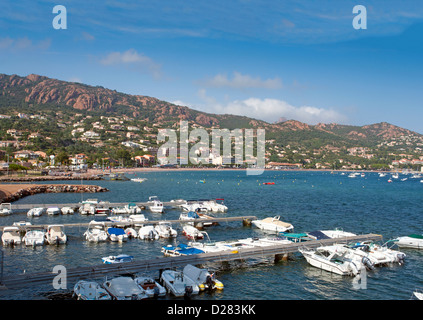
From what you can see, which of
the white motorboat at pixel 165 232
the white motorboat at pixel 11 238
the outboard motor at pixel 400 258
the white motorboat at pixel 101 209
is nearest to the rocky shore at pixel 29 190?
the white motorboat at pixel 101 209

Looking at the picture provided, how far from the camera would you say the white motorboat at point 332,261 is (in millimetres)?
18312

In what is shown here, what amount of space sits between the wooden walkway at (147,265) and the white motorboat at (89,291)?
852 mm

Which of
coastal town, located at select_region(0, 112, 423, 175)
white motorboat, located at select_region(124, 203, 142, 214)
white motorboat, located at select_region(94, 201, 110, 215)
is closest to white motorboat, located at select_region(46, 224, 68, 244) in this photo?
white motorboat, located at select_region(94, 201, 110, 215)

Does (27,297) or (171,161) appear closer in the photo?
(27,297)

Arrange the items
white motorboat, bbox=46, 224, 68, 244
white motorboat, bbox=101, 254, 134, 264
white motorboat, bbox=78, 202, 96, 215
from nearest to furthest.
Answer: white motorboat, bbox=101, 254, 134, 264 < white motorboat, bbox=46, 224, 68, 244 < white motorboat, bbox=78, 202, 96, 215

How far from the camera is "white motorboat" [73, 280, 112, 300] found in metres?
13.8

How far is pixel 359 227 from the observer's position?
31656 mm

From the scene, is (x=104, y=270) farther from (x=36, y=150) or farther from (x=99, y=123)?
(x=99, y=123)

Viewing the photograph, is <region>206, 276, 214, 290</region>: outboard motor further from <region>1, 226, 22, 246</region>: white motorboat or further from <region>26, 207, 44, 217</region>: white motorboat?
<region>26, 207, 44, 217</region>: white motorboat

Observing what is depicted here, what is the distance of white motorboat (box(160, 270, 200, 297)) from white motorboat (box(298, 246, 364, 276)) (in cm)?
792
